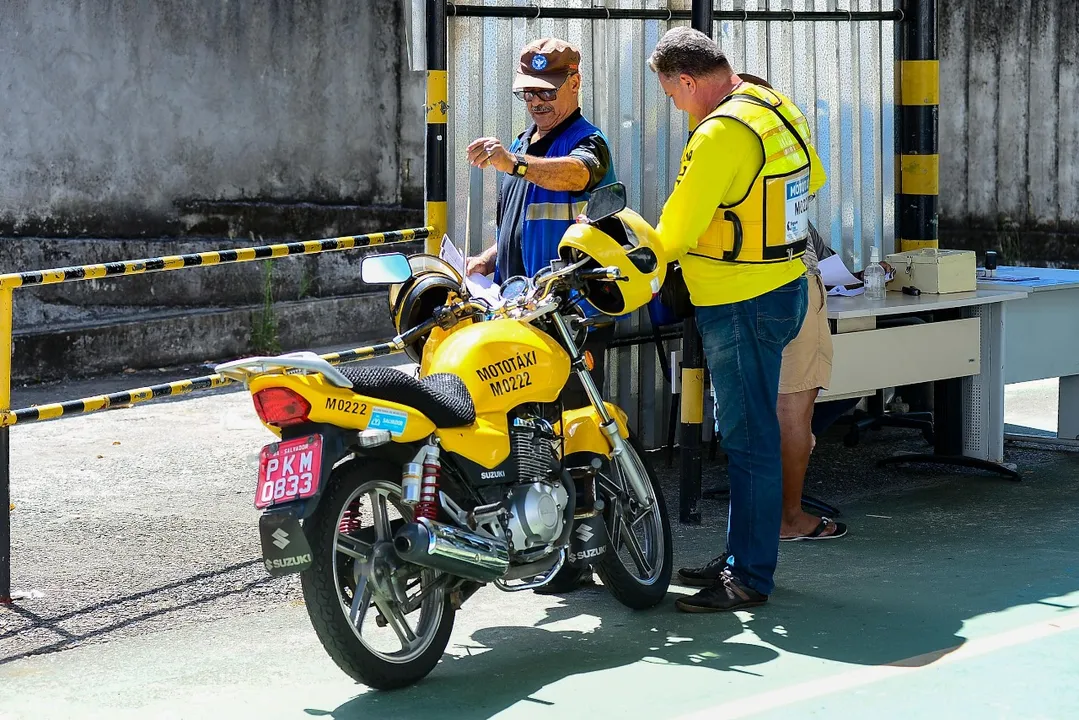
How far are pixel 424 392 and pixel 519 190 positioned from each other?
145 centimetres

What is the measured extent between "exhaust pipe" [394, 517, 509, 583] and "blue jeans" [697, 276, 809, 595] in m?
1.13

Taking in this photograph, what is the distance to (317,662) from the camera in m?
4.85

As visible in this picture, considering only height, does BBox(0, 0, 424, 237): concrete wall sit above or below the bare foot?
above

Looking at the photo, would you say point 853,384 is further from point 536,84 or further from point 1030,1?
point 1030,1

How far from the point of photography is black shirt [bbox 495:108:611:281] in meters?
5.61

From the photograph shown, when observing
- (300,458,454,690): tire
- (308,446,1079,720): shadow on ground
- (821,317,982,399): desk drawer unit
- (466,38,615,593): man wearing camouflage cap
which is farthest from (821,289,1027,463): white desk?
(300,458,454,690): tire

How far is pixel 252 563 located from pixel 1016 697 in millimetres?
3023

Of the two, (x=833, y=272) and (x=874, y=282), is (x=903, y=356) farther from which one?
(x=833, y=272)

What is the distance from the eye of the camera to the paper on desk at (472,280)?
5.28 metres

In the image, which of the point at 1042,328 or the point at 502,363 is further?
the point at 1042,328

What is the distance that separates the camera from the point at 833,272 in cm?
727

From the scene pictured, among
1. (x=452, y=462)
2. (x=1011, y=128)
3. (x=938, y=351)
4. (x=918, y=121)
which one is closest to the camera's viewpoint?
(x=452, y=462)

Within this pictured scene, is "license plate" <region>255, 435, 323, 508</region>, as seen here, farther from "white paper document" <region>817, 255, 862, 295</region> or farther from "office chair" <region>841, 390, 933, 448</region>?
"office chair" <region>841, 390, 933, 448</region>

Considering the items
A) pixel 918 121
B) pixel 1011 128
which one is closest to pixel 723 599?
pixel 918 121
